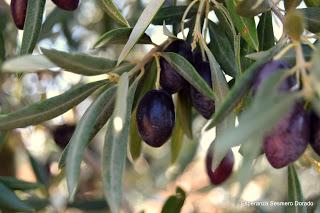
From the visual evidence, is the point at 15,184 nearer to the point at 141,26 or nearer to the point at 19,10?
the point at 19,10

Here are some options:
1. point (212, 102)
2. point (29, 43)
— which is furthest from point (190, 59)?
point (29, 43)

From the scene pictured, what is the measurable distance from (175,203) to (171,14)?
17.7 inches

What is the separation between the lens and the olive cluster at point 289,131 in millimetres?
800

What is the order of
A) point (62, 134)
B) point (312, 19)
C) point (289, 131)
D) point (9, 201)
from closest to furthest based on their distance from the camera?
point (289, 131) < point (312, 19) < point (9, 201) < point (62, 134)

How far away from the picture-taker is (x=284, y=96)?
72 cm

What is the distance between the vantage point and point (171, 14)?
4.45ft

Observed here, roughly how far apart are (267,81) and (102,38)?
16.9 inches

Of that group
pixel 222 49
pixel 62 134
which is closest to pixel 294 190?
pixel 222 49

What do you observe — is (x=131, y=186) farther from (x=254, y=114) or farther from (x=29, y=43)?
(x=254, y=114)

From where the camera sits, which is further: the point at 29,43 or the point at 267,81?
the point at 29,43

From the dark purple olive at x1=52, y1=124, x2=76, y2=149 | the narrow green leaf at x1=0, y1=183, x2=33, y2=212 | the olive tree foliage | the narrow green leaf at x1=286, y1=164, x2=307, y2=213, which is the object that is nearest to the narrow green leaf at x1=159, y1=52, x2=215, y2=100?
the olive tree foliage

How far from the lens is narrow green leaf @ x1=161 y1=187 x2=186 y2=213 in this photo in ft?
4.96

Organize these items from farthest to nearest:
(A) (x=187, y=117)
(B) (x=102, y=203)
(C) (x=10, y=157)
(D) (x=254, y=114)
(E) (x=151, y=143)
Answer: (C) (x=10, y=157) < (B) (x=102, y=203) < (A) (x=187, y=117) < (E) (x=151, y=143) < (D) (x=254, y=114)

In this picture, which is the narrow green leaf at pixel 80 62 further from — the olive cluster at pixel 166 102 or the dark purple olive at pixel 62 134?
the dark purple olive at pixel 62 134
